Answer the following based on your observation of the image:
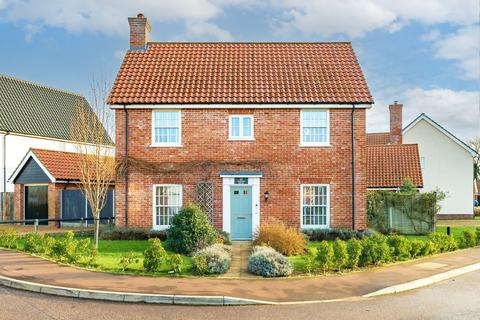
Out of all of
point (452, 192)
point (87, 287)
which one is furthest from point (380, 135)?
point (87, 287)

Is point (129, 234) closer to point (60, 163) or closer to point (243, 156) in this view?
point (243, 156)

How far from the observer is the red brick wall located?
20.2 m

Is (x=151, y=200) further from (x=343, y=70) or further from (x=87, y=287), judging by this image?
(x=343, y=70)

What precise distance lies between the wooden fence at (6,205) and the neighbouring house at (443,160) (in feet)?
90.2

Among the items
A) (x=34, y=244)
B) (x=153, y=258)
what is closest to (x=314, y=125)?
(x=153, y=258)

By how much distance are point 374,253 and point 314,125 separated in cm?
787

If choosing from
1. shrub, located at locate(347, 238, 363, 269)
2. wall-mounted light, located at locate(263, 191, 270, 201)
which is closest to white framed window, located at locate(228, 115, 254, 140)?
wall-mounted light, located at locate(263, 191, 270, 201)

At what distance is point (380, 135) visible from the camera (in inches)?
1783

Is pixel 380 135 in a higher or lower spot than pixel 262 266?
higher

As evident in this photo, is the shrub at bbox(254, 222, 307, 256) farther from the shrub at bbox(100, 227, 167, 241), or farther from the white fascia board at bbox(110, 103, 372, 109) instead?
the white fascia board at bbox(110, 103, 372, 109)

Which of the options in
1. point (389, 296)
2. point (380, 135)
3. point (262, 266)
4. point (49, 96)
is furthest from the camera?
point (380, 135)

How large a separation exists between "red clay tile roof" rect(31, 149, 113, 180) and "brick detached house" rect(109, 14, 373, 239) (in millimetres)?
9196

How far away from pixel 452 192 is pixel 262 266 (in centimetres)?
2845

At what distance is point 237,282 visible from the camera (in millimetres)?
11773
